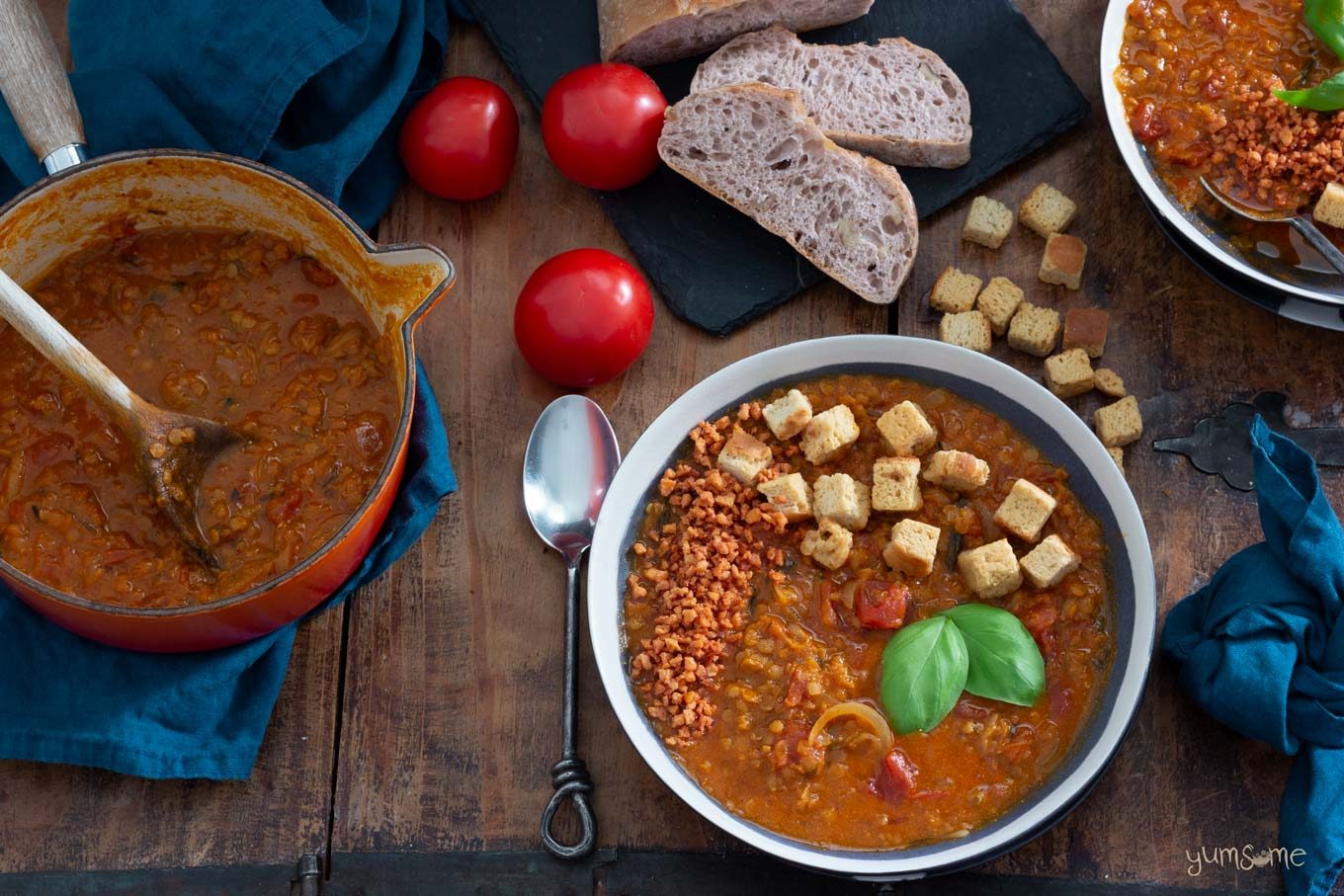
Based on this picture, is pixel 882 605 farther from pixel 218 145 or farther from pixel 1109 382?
pixel 218 145

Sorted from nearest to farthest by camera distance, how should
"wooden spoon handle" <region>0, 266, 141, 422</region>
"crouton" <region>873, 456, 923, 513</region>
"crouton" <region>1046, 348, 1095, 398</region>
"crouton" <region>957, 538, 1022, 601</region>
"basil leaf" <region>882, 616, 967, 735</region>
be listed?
"wooden spoon handle" <region>0, 266, 141, 422</region> → "basil leaf" <region>882, 616, 967, 735</region> → "crouton" <region>957, 538, 1022, 601</region> → "crouton" <region>873, 456, 923, 513</region> → "crouton" <region>1046, 348, 1095, 398</region>

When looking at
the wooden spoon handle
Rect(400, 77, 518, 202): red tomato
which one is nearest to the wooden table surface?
Rect(400, 77, 518, 202): red tomato

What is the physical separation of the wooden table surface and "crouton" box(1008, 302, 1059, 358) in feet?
0.24

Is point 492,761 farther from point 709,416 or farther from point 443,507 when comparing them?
point 709,416

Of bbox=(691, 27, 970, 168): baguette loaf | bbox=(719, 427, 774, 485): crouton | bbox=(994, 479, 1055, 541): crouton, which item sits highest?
bbox=(691, 27, 970, 168): baguette loaf

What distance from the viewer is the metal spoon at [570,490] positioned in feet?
11.3

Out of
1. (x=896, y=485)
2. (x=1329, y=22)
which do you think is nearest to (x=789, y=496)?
(x=896, y=485)

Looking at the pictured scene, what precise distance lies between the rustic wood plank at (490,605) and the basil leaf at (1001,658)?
0.85 metres

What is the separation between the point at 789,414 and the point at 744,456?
6.4 inches

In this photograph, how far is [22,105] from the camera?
3.35 meters

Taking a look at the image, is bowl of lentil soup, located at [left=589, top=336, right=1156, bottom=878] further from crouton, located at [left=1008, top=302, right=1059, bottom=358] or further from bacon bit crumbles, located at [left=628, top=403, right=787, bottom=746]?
A: crouton, located at [left=1008, top=302, right=1059, bottom=358]

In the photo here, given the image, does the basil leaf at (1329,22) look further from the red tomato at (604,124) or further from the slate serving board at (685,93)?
the red tomato at (604,124)

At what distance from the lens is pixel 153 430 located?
3174 millimetres

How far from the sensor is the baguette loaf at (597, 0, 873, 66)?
377cm
